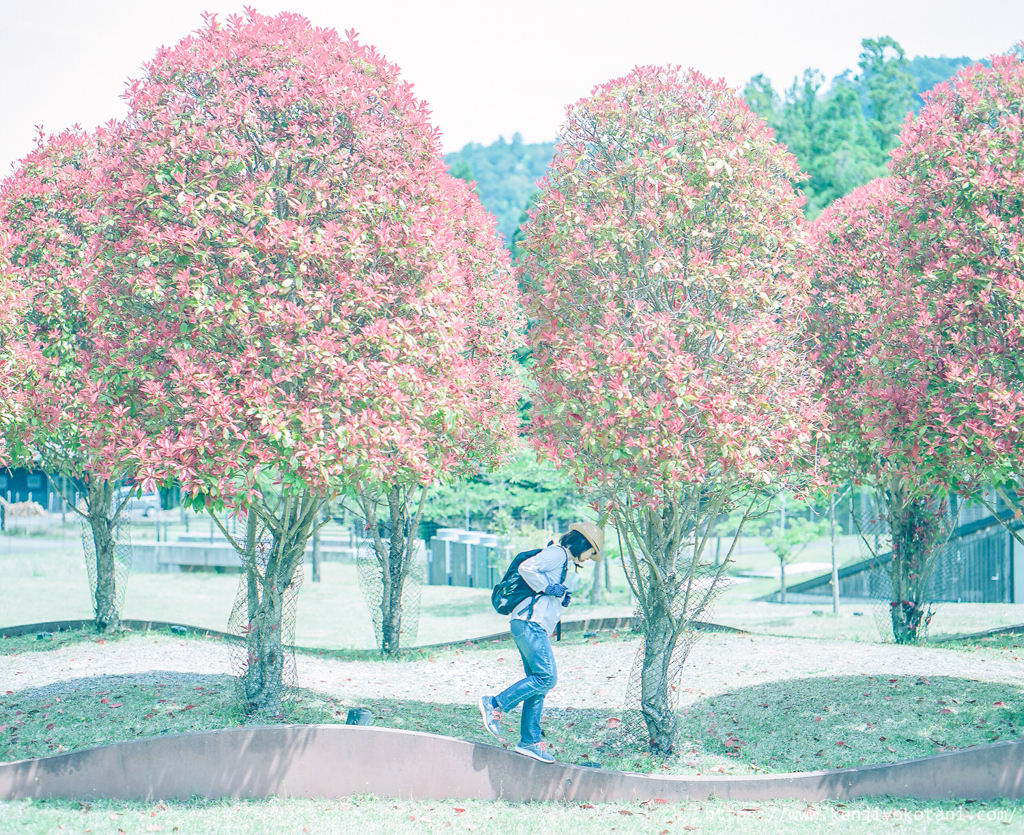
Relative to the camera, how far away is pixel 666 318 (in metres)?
6.86

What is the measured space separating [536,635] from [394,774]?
4.81 feet

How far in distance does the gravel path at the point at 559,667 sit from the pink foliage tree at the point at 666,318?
2251 millimetres

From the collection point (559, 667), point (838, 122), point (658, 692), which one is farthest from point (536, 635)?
point (838, 122)

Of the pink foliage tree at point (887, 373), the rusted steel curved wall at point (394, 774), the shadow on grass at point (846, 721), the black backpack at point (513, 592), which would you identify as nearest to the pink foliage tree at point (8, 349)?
the rusted steel curved wall at point (394, 774)

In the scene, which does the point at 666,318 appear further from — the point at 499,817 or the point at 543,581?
the point at 499,817

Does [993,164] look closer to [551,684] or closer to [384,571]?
[551,684]

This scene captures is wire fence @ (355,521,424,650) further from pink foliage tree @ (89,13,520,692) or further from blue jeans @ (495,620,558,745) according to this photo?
blue jeans @ (495,620,558,745)

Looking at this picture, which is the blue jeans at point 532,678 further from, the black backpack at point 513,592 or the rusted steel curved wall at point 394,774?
the rusted steel curved wall at point 394,774

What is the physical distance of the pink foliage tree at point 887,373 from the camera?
7.38 m

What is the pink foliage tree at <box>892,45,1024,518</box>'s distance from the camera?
696 cm

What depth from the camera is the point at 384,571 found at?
41.3 ft

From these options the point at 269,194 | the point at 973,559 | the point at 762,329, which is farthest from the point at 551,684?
the point at 973,559

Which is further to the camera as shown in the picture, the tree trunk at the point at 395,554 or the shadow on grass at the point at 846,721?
the tree trunk at the point at 395,554

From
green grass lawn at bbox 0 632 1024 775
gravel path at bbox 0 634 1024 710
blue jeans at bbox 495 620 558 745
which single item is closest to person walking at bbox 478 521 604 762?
blue jeans at bbox 495 620 558 745
